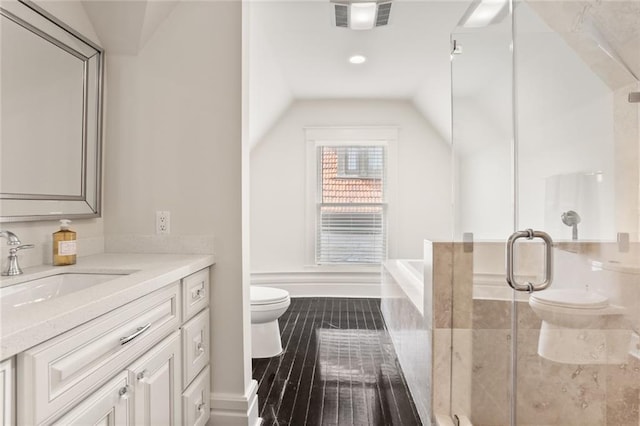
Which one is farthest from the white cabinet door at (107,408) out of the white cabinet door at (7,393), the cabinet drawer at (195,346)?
the cabinet drawer at (195,346)

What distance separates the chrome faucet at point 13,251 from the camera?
121 cm

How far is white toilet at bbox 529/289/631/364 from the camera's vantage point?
3.83 feet

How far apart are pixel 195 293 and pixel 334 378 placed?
3.85ft

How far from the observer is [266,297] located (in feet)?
8.52

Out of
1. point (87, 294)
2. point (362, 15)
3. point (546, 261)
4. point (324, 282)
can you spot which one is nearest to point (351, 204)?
point (324, 282)

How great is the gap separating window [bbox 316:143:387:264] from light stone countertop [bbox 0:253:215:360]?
2.94 m

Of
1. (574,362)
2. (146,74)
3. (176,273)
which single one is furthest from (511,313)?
(146,74)

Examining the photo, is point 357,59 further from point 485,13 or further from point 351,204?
point 351,204

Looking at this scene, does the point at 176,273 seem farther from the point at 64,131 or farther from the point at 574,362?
the point at 574,362

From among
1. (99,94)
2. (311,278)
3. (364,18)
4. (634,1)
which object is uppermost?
(364,18)

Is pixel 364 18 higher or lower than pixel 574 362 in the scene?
higher

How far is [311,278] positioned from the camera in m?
4.47

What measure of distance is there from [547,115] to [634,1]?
0.42m

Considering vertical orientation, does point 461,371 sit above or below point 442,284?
below
